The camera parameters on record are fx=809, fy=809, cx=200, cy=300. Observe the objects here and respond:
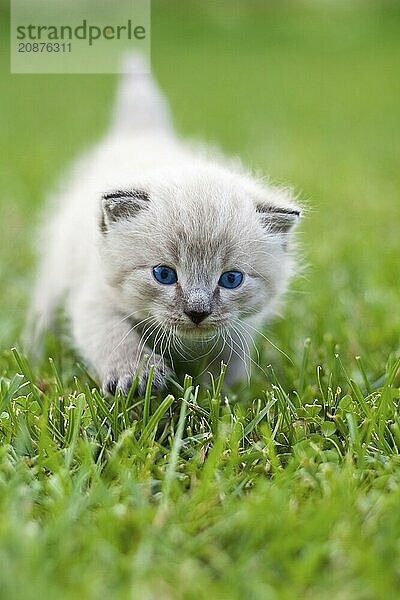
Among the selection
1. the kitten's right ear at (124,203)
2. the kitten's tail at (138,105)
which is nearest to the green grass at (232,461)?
the kitten's right ear at (124,203)

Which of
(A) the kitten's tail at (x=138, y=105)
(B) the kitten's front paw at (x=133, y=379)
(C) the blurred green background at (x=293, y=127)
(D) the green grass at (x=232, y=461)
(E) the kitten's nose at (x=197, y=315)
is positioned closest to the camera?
(D) the green grass at (x=232, y=461)

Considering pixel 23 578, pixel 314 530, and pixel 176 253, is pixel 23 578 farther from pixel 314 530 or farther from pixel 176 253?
pixel 176 253

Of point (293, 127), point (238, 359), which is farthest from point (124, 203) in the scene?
point (293, 127)

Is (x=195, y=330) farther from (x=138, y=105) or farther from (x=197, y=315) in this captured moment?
(x=138, y=105)

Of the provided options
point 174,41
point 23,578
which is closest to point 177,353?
point 23,578

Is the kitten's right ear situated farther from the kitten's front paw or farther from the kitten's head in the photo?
the kitten's front paw

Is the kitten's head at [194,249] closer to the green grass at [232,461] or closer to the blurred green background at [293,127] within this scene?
the green grass at [232,461]
